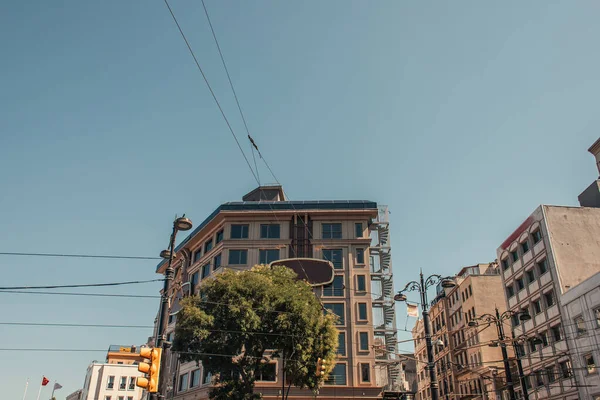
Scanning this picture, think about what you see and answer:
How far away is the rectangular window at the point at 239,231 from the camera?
49.8m

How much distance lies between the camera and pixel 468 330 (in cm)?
6047

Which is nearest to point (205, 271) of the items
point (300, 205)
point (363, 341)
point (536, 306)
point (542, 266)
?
point (300, 205)

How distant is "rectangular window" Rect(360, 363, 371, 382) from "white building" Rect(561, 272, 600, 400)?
50.9 feet

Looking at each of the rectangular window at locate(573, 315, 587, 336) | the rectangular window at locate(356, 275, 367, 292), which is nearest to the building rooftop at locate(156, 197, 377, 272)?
the rectangular window at locate(356, 275, 367, 292)

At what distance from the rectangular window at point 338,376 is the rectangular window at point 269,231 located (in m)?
13.8

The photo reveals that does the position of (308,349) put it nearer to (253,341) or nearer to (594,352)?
(253,341)

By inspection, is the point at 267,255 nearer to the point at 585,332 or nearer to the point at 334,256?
the point at 334,256

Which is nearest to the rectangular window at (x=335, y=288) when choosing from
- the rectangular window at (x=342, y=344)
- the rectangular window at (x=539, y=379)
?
the rectangular window at (x=342, y=344)

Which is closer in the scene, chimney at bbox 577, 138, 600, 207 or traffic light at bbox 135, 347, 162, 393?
traffic light at bbox 135, 347, 162, 393

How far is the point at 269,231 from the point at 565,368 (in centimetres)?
2762

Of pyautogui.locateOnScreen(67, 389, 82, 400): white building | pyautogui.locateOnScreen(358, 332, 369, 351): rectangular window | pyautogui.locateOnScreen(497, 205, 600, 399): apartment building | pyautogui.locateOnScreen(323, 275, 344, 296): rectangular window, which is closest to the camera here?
pyautogui.locateOnScreen(497, 205, 600, 399): apartment building

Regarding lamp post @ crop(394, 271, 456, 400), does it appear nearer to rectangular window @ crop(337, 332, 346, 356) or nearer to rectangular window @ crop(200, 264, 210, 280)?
rectangular window @ crop(337, 332, 346, 356)

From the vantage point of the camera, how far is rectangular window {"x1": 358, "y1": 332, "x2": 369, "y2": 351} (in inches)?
1706

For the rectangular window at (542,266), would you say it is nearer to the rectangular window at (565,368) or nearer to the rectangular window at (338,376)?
the rectangular window at (565,368)
